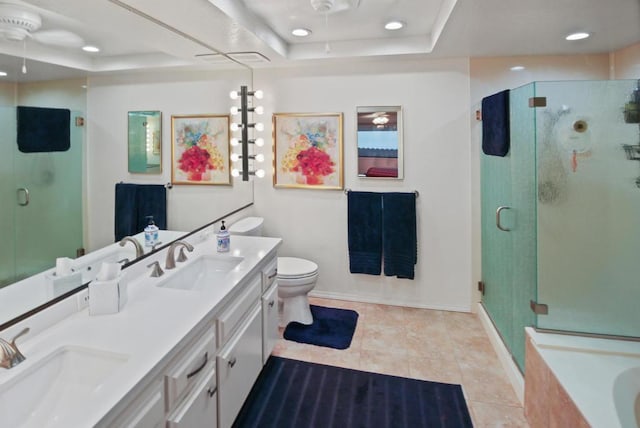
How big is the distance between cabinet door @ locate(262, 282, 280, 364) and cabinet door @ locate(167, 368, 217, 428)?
2.21 feet

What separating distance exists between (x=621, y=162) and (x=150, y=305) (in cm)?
275

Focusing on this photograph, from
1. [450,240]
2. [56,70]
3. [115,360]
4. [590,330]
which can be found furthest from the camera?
[450,240]

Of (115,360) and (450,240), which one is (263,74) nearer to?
(450,240)

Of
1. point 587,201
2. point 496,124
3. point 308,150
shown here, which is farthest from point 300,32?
point 587,201

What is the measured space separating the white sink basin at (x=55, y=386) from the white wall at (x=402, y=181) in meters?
2.51

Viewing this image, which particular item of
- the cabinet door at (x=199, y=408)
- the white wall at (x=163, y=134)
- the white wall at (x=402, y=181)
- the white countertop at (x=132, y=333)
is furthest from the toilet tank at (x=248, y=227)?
the cabinet door at (x=199, y=408)

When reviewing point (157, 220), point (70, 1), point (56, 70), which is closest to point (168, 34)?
point (70, 1)

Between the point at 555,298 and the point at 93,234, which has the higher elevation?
the point at 93,234

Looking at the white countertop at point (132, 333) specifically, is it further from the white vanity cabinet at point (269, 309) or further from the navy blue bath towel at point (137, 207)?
the white vanity cabinet at point (269, 309)

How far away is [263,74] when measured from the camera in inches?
137

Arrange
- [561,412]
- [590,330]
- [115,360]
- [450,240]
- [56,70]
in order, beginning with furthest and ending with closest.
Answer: [450,240] < [590,330] < [561,412] < [56,70] < [115,360]

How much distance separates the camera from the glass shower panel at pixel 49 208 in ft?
4.29

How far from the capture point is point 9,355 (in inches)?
42.3

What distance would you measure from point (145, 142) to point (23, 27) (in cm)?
84
